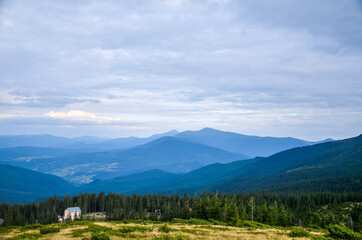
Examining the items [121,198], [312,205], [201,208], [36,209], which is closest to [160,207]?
[121,198]

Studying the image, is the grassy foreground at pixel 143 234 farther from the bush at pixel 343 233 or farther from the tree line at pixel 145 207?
the tree line at pixel 145 207

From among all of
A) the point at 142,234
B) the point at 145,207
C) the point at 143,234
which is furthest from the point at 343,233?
the point at 145,207

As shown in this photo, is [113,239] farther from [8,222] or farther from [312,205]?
[312,205]

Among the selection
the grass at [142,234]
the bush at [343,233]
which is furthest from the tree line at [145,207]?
the bush at [343,233]

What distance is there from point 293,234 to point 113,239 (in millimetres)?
21985

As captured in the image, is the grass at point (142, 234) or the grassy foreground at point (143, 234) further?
the grassy foreground at point (143, 234)

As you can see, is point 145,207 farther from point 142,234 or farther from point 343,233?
point 343,233

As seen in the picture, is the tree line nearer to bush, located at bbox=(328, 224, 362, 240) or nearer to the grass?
the grass

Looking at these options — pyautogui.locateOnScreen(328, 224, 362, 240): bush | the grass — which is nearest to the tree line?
the grass

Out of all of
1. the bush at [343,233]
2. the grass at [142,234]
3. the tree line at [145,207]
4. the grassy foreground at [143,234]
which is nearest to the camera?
the bush at [343,233]

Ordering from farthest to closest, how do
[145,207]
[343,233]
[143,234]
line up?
[145,207], [143,234], [343,233]

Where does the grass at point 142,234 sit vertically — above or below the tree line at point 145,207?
above

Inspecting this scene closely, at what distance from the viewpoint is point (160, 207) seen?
130 m

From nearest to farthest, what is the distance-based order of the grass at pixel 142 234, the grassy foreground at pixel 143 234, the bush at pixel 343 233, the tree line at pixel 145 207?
the bush at pixel 343 233 < the grass at pixel 142 234 < the grassy foreground at pixel 143 234 < the tree line at pixel 145 207
